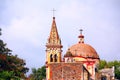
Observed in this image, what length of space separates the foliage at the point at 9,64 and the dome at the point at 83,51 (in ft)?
36.7

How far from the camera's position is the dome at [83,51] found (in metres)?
77.4

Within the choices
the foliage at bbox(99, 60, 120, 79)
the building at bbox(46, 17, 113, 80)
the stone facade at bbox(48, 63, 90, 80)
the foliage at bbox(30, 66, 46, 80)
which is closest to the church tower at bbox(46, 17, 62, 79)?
the building at bbox(46, 17, 113, 80)

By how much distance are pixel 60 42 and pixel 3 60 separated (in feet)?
78.6

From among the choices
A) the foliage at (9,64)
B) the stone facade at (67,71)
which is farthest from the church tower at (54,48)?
the stone facade at (67,71)

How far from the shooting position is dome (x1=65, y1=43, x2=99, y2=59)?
7744 cm

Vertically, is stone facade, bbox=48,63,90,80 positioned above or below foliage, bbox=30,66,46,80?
below

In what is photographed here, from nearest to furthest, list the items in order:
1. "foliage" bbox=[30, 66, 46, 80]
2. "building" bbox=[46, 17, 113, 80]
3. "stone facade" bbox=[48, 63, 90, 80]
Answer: "stone facade" bbox=[48, 63, 90, 80] < "building" bbox=[46, 17, 113, 80] < "foliage" bbox=[30, 66, 46, 80]

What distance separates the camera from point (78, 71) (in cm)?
5903

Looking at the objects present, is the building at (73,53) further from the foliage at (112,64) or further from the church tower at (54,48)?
the foliage at (112,64)

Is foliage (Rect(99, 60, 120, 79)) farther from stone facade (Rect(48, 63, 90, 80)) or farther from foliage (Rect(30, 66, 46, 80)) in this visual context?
stone facade (Rect(48, 63, 90, 80))

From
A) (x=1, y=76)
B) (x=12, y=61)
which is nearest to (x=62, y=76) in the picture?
(x=12, y=61)

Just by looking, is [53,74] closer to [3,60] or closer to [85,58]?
[3,60]

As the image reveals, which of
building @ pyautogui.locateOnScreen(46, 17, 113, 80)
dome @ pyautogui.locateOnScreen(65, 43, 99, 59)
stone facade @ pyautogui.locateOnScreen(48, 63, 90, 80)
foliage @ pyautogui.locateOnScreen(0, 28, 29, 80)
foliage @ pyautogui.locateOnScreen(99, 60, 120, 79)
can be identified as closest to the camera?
foliage @ pyautogui.locateOnScreen(0, 28, 29, 80)

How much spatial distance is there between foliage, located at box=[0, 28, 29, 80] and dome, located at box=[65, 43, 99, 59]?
11187 millimetres
